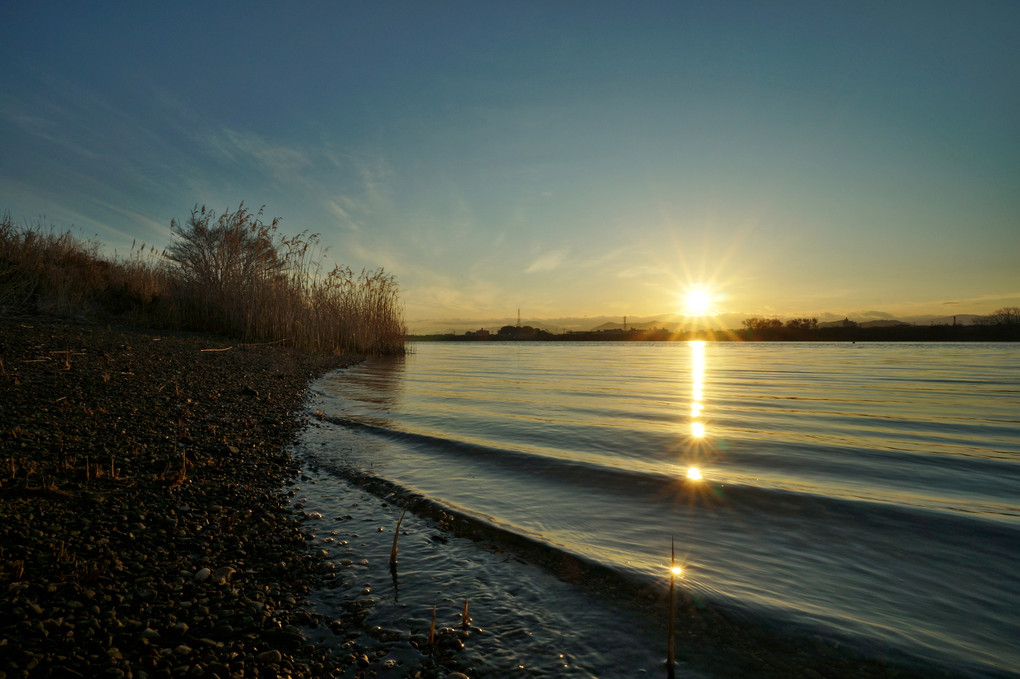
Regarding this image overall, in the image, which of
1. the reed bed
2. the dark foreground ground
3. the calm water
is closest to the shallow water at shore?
the dark foreground ground

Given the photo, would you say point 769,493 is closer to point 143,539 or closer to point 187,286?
point 143,539

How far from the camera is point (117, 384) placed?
6.39 metres

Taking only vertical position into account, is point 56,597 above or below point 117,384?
below

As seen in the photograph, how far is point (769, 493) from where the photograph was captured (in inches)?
188

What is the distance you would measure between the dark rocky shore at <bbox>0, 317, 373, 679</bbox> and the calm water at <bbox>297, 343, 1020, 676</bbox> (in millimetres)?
1375

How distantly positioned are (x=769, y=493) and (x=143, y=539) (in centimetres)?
516

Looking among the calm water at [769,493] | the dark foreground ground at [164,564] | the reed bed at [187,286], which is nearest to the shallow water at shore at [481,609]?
the dark foreground ground at [164,564]

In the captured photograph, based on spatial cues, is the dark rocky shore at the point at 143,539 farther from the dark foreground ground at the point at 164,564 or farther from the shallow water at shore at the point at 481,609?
the shallow water at shore at the point at 481,609

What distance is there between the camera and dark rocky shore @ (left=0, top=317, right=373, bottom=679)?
1.94m

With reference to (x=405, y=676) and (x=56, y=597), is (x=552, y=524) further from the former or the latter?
(x=56, y=597)

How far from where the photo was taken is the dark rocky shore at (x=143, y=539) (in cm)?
194

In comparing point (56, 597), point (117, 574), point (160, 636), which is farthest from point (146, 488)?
point (160, 636)

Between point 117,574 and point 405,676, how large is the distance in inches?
65.0

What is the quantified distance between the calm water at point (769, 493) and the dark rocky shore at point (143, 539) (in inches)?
54.1
